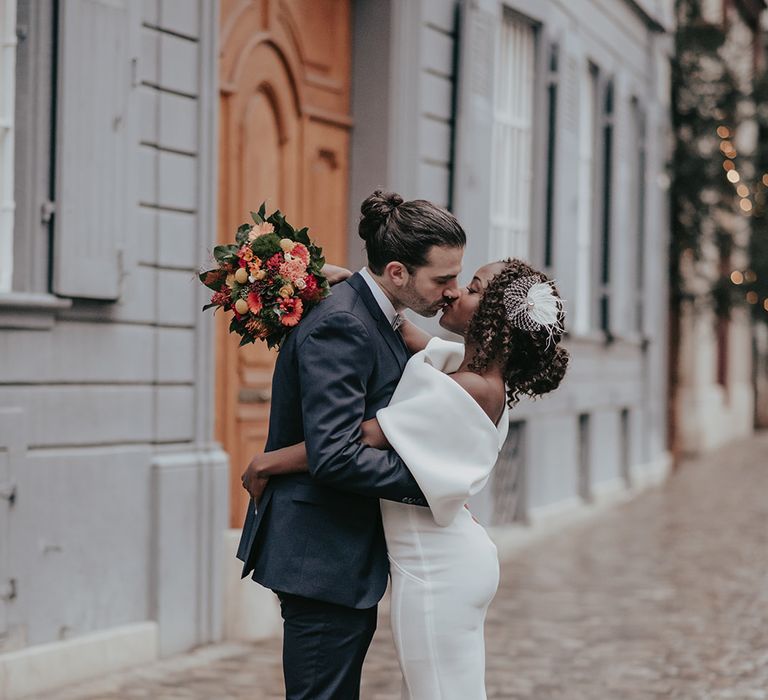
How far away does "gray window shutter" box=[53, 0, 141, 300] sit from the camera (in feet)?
20.1

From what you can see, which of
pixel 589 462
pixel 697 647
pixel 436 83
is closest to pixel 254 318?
pixel 697 647

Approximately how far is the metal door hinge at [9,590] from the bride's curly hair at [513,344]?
2.89 meters

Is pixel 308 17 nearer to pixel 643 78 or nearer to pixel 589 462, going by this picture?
pixel 589 462

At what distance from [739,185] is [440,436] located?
1553 centimetres

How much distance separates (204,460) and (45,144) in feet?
5.71

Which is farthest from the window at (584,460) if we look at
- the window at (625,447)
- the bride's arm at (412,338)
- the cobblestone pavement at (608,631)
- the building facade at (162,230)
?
the bride's arm at (412,338)

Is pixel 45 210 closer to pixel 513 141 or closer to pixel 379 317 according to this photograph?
pixel 379 317

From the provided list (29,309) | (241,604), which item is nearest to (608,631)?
(241,604)

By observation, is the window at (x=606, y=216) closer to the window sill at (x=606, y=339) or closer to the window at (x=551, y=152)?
the window sill at (x=606, y=339)

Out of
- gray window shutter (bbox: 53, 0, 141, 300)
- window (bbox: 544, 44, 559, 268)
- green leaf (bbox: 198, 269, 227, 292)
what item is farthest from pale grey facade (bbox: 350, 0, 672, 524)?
green leaf (bbox: 198, 269, 227, 292)

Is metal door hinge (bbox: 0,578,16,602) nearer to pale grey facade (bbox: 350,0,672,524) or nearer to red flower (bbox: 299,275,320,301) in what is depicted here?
red flower (bbox: 299,275,320,301)

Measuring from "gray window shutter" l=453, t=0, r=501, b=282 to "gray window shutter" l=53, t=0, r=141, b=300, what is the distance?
138 inches

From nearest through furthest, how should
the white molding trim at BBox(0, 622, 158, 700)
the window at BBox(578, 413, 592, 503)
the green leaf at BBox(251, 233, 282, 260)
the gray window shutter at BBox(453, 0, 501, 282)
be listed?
the green leaf at BBox(251, 233, 282, 260), the white molding trim at BBox(0, 622, 158, 700), the gray window shutter at BBox(453, 0, 501, 282), the window at BBox(578, 413, 592, 503)

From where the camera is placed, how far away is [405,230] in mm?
3564
